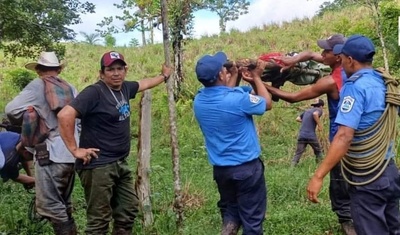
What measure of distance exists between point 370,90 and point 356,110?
0.18 metres

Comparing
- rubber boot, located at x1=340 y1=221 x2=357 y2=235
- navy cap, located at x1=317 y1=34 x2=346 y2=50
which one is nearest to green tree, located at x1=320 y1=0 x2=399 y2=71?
navy cap, located at x1=317 y1=34 x2=346 y2=50

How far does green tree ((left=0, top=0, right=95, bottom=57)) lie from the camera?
791cm

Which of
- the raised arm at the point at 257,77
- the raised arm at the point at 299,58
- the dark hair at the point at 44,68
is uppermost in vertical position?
the raised arm at the point at 299,58

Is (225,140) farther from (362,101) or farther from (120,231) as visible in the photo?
(120,231)

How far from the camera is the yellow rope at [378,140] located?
3639mm

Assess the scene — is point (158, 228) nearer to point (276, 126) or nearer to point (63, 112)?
point (63, 112)

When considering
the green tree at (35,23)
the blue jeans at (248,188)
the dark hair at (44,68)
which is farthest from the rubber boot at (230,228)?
the green tree at (35,23)

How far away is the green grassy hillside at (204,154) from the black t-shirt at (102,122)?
1072 mm

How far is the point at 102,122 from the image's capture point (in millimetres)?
4332

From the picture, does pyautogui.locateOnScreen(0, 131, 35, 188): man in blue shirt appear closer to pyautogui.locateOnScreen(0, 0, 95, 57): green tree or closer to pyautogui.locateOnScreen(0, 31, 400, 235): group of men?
pyautogui.locateOnScreen(0, 31, 400, 235): group of men

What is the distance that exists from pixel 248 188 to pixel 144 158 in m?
1.45

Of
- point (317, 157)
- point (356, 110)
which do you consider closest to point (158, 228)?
point (356, 110)

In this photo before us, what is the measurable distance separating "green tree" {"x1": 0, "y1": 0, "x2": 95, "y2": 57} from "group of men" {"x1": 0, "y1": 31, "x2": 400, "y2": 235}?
340cm

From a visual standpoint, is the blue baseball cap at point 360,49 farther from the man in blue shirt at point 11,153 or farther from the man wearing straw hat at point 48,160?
the man in blue shirt at point 11,153
